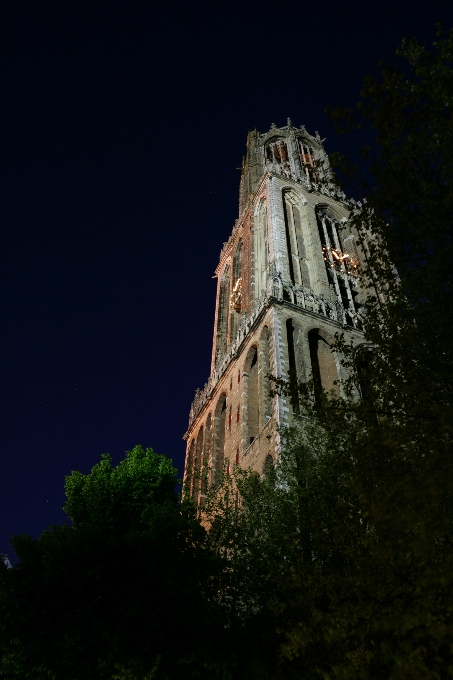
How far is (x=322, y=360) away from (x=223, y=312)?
1701 centimetres

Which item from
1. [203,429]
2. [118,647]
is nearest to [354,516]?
[118,647]

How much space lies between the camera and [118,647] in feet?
36.7

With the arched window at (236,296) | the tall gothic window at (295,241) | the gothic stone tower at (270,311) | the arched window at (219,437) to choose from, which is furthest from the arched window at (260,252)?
the arched window at (219,437)

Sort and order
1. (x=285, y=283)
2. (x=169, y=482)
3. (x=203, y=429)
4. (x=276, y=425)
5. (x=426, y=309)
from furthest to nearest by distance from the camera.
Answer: (x=203, y=429) < (x=285, y=283) < (x=276, y=425) < (x=169, y=482) < (x=426, y=309)

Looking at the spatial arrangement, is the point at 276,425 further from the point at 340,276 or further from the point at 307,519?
the point at 340,276

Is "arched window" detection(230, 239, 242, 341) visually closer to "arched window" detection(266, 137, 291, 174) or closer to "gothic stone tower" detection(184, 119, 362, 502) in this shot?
"gothic stone tower" detection(184, 119, 362, 502)

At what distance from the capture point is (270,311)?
29.1m

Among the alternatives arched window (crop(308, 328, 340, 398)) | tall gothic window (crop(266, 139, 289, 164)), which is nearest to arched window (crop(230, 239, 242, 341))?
arched window (crop(308, 328, 340, 398))

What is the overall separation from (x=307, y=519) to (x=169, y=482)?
781cm

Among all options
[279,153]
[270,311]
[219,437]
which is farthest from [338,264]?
[279,153]

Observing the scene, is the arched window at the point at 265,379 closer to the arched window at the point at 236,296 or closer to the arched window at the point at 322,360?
the arched window at the point at 322,360

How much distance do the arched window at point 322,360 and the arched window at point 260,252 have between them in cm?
539

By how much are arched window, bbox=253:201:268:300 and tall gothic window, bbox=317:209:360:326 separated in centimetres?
471

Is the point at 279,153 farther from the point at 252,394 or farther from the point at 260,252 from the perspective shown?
the point at 252,394
